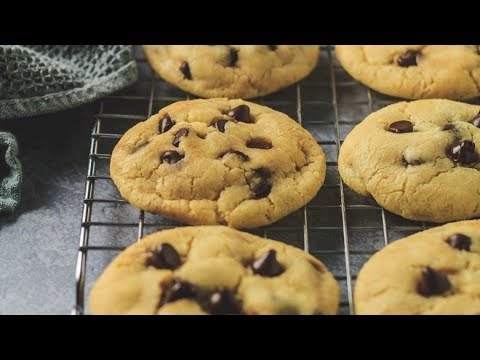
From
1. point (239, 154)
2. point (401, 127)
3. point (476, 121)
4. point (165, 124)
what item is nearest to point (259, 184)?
point (239, 154)

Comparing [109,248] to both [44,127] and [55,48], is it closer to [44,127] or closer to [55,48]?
[44,127]

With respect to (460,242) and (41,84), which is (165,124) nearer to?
(41,84)

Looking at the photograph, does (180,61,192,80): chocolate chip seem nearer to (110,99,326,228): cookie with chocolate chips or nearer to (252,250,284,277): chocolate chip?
(110,99,326,228): cookie with chocolate chips

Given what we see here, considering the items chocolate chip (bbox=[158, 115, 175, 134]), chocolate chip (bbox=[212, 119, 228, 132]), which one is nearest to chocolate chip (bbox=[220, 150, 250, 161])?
chocolate chip (bbox=[212, 119, 228, 132])

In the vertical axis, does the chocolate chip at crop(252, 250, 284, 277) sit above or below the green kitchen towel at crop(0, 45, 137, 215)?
below

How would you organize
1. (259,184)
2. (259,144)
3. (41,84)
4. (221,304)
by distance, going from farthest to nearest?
(41,84) → (259,144) → (259,184) → (221,304)

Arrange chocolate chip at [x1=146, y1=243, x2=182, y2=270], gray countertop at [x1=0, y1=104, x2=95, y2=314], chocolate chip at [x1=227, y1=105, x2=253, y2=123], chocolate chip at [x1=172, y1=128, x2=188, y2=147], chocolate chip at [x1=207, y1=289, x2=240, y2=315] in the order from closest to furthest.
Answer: chocolate chip at [x1=207, y1=289, x2=240, y2=315] → chocolate chip at [x1=146, y1=243, x2=182, y2=270] → gray countertop at [x1=0, y1=104, x2=95, y2=314] → chocolate chip at [x1=172, y1=128, x2=188, y2=147] → chocolate chip at [x1=227, y1=105, x2=253, y2=123]
